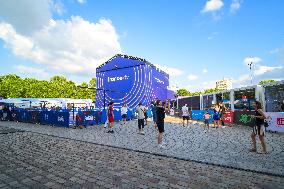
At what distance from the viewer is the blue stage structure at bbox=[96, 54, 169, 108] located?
1468 inches

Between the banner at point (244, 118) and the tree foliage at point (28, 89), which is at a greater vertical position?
the tree foliage at point (28, 89)

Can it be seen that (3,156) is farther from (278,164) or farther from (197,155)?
(278,164)

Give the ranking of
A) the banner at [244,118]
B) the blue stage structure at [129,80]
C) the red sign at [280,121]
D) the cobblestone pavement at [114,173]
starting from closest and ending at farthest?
1. the cobblestone pavement at [114,173]
2. the red sign at [280,121]
3. the banner at [244,118]
4. the blue stage structure at [129,80]

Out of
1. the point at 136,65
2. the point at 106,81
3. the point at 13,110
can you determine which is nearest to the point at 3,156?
the point at 13,110

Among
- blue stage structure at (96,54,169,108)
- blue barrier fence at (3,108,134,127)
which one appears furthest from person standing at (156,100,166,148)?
blue stage structure at (96,54,169,108)

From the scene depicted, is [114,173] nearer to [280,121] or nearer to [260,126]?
[260,126]

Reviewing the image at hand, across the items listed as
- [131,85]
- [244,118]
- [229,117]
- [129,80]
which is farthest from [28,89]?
[244,118]

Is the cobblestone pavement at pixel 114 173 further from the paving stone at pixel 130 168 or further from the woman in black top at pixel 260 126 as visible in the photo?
Result: the woman in black top at pixel 260 126

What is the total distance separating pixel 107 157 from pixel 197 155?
3.15 meters

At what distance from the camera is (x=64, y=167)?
6410mm

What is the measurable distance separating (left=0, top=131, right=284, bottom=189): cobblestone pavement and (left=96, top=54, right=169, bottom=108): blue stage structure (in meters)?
27.8

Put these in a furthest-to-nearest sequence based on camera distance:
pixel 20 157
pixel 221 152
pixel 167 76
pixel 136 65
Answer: pixel 167 76
pixel 136 65
pixel 221 152
pixel 20 157

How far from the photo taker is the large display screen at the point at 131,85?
37.2 m

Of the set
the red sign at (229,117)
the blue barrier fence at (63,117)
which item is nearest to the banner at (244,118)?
the red sign at (229,117)
